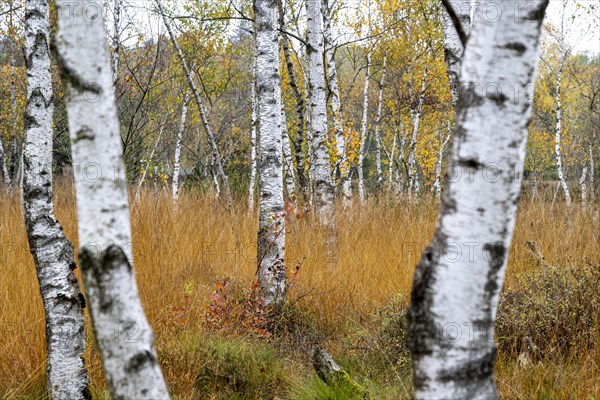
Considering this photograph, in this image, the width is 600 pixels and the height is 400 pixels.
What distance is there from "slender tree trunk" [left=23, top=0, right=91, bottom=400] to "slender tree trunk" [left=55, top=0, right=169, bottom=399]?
146 cm

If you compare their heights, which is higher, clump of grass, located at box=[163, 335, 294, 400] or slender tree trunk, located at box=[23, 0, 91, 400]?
slender tree trunk, located at box=[23, 0, 91, 400]

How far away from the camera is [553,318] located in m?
3.22

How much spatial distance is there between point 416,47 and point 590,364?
1264cm

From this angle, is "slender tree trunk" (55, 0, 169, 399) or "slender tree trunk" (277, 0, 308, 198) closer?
"slender tree trunk" (55, 0, 169, 399)

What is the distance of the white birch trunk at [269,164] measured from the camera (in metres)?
3.89

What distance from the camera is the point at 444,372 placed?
109 cm

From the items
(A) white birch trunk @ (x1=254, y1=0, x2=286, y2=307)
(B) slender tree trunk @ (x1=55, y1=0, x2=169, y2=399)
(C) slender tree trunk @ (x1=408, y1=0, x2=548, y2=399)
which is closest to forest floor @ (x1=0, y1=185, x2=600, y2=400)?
(A) white birch trunk @ (x1=254, y1=0, x2=286, y2=307)

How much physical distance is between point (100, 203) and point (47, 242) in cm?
151

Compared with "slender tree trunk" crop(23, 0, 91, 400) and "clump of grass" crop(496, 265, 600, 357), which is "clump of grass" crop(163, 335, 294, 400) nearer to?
"slender tree trunk" crop(23, 0, 91, 400)

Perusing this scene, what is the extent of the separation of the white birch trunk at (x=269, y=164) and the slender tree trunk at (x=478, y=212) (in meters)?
2.75

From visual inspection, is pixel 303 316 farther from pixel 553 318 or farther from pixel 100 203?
pixel 100 203

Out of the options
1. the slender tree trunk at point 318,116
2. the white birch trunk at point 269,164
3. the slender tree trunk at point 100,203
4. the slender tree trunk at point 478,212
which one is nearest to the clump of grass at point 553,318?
the white birch trunk at point 269,164

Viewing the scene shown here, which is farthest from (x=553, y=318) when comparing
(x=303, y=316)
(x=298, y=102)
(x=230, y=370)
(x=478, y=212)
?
(x=298, y=102)

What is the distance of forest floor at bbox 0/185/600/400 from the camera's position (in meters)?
2.80
